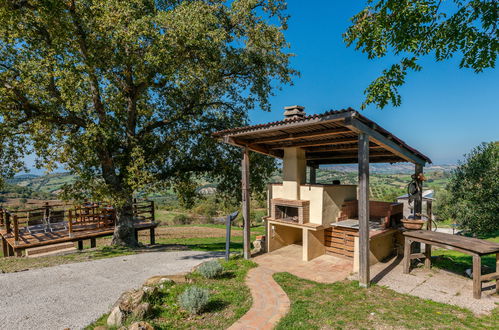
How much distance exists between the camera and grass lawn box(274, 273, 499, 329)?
438 cm

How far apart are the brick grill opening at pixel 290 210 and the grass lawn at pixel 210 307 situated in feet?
8.47

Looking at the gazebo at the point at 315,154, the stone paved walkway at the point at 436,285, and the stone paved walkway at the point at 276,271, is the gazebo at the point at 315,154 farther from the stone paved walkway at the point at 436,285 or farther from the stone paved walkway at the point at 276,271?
the stone paved walkway at the point at 436,285

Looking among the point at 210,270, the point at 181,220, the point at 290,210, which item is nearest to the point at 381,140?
the point at 290,210

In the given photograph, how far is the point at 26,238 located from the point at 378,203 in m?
13.9

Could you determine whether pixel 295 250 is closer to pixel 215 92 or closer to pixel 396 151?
pixel 396 151

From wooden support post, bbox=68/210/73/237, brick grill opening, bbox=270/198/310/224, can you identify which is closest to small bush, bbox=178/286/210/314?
brick grill opening, bbox=270/198/310/224

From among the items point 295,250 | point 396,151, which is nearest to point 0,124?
point 295,250

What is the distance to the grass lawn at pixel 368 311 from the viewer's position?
438 centimetres

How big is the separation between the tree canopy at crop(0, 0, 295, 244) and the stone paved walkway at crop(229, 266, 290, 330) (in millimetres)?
5154

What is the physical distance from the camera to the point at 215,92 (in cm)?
1145

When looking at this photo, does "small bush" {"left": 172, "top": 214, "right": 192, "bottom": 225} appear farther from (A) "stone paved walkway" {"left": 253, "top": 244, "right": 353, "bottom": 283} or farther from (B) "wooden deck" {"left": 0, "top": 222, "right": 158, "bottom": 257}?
(A) "stone paved walkway" {"left": 253, "top": 244, "right": 353, "bottom": 283}

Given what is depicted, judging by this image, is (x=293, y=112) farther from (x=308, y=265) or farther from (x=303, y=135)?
(x=308, y=265)

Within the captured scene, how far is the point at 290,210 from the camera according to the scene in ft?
30.2

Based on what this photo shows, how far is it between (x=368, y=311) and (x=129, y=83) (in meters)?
10.6
